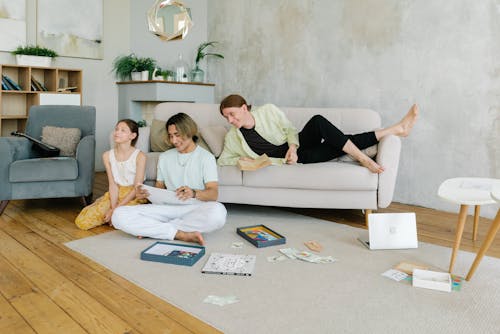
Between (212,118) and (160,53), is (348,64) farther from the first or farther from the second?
(160,53)

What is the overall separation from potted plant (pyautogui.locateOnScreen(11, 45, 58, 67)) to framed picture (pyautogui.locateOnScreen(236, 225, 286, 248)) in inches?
127

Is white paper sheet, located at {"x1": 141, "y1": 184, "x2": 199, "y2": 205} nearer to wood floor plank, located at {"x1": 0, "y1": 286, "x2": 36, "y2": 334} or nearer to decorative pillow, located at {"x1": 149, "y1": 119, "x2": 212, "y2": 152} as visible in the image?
decorative pillow, located at {"x1": 149, "y1": 119, "x2": 212, "y2": 152}

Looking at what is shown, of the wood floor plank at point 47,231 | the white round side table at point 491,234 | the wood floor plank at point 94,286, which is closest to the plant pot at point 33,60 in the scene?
the wood floor plank at point 47,231

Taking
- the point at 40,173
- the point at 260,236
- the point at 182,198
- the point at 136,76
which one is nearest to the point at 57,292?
the point at 182,198

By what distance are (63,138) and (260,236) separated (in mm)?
2070

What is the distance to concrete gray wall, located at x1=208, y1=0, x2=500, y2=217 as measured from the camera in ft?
11.9

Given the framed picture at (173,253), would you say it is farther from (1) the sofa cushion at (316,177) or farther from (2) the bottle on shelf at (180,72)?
(2) the bottle on shelf at (180,72)

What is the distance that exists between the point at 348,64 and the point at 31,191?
10.0 ft

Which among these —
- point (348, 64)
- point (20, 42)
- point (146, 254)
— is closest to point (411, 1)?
point (348, 64)

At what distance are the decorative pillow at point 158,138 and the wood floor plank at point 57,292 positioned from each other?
4.04 feet

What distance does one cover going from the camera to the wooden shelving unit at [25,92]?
4797 mm

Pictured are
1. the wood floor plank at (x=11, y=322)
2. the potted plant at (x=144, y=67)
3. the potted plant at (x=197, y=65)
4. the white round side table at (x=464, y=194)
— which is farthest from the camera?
the potted plant at (x=197, y=65)

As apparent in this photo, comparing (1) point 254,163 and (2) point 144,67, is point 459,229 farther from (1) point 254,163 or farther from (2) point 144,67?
(2) point 144,67

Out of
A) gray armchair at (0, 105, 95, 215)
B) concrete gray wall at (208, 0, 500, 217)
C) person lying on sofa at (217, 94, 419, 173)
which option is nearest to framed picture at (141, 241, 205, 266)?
person lying on sofa at (217, 94, 419, 173)
